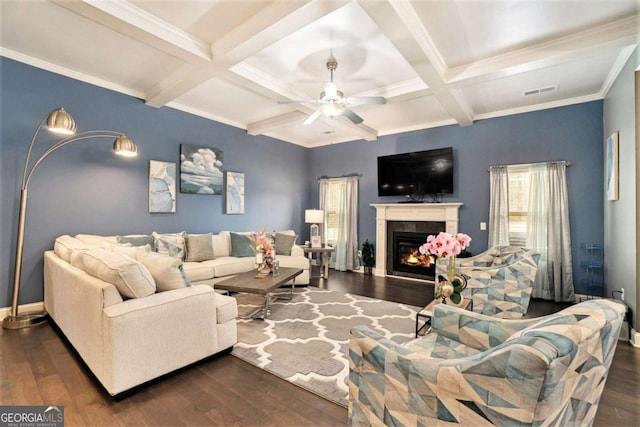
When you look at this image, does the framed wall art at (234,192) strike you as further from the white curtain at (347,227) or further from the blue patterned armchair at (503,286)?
the blue patterned armchair at (503,286)

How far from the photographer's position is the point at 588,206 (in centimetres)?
397

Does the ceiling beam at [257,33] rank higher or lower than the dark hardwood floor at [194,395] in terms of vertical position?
higher

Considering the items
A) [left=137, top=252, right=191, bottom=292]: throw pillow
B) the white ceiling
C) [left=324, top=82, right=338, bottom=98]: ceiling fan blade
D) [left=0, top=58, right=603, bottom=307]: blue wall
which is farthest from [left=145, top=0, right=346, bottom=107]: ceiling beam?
[left=137, top=252, right=191, bottom=292]: throw pillow

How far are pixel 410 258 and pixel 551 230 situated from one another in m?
2.19

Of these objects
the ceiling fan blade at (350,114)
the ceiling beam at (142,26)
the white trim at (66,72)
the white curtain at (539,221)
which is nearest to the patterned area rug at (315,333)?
the white curtain at (539,221)

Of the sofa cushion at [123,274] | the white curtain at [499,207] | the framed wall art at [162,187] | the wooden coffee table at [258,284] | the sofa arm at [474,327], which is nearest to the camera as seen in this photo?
the sofa arm at [474,327]

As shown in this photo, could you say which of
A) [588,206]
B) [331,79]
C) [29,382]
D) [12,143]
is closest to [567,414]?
[29,382]

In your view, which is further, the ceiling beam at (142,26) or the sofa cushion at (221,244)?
the sofa cushion at (221,244)

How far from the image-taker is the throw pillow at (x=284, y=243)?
16.6 feet

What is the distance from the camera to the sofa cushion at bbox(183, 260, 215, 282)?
3.83 meters

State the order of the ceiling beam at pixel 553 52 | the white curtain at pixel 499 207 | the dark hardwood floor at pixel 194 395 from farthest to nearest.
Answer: the white curtain at pixel 499 207
the ceiling beam at pixel 553 52
the dark hardwood floor at pixel 194 395

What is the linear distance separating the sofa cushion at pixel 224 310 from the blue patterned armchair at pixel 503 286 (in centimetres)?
225

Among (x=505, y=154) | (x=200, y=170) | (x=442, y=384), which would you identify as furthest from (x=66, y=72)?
(x=505, y=154)

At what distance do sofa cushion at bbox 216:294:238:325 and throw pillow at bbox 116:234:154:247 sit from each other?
2011 mm
